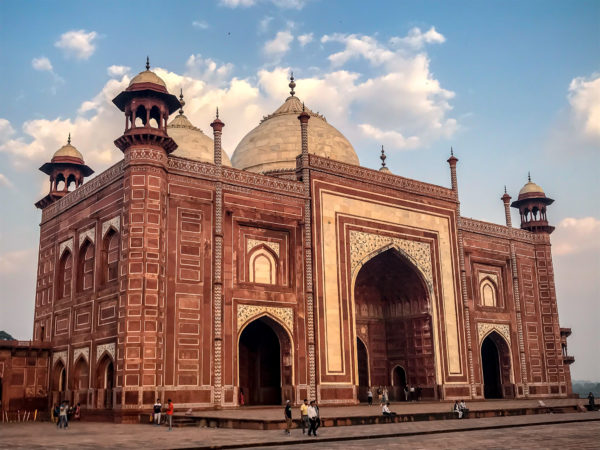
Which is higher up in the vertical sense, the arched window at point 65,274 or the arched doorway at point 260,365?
the arched window at point 65,274

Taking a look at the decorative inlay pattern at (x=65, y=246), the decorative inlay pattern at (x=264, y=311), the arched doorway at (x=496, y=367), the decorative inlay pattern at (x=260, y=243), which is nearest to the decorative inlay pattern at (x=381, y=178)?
the decorative inlay pattern at (x=260, y=243)

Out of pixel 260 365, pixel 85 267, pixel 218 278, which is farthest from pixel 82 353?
pixel 260 365

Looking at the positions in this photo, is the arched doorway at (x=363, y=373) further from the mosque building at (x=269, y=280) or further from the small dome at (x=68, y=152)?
the small dome at (x=68, y=152)

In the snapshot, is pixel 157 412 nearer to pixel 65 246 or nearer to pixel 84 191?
pixel 65 246

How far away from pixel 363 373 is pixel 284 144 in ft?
32.5

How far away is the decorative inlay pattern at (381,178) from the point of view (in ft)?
79.1

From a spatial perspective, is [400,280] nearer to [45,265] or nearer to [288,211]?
[288,211]

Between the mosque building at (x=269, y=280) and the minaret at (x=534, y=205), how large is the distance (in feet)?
0.48

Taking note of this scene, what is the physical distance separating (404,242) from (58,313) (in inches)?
502

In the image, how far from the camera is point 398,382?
27.3m

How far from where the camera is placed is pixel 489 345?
98.6 feet

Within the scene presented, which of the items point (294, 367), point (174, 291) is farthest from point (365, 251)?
point (174, 291)

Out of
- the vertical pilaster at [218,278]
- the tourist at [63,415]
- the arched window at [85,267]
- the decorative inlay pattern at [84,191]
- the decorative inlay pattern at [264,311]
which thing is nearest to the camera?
the tourist at [63,415]

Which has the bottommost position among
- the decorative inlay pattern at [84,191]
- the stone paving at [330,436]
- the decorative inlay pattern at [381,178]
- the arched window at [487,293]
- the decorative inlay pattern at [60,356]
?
the stone paving at [330,436]
